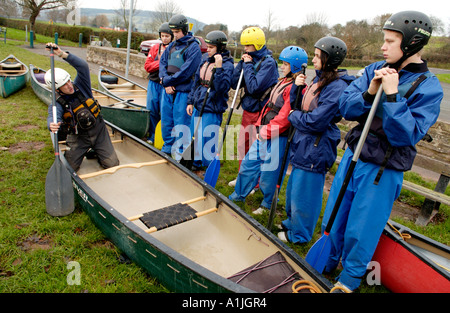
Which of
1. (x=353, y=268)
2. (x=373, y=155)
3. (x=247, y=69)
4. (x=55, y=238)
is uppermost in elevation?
(x=247, y=69)

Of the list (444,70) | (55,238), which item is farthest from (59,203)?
(444,70)

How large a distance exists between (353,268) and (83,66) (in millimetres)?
3894

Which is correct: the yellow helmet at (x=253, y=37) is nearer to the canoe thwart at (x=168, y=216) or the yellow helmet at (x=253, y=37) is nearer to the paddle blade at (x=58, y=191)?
the canoe thwart at (x=168, y=216)

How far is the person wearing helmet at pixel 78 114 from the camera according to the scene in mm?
3730

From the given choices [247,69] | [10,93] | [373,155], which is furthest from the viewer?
[10,93]

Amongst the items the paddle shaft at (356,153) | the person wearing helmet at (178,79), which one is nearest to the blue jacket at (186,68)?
the person wearing helmet at (178,79)

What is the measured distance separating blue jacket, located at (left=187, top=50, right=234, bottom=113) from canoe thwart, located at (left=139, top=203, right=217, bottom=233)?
6.42 feet

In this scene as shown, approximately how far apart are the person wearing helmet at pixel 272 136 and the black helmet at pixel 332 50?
0.40m

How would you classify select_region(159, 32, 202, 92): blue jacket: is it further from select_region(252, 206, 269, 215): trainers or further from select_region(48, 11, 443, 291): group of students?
select_region(252, 206, 269, 215): trainers

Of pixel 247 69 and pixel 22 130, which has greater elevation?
pixel 247 69

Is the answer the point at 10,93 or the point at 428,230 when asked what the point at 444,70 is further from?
the point at 10,93

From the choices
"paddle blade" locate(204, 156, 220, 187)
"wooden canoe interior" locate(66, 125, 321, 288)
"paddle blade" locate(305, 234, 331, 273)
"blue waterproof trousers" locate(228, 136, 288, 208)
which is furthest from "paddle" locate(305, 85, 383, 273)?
"paddle blade" locate(204, 156, 220, 187)

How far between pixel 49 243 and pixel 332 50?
359 cm

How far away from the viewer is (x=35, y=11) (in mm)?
25906
